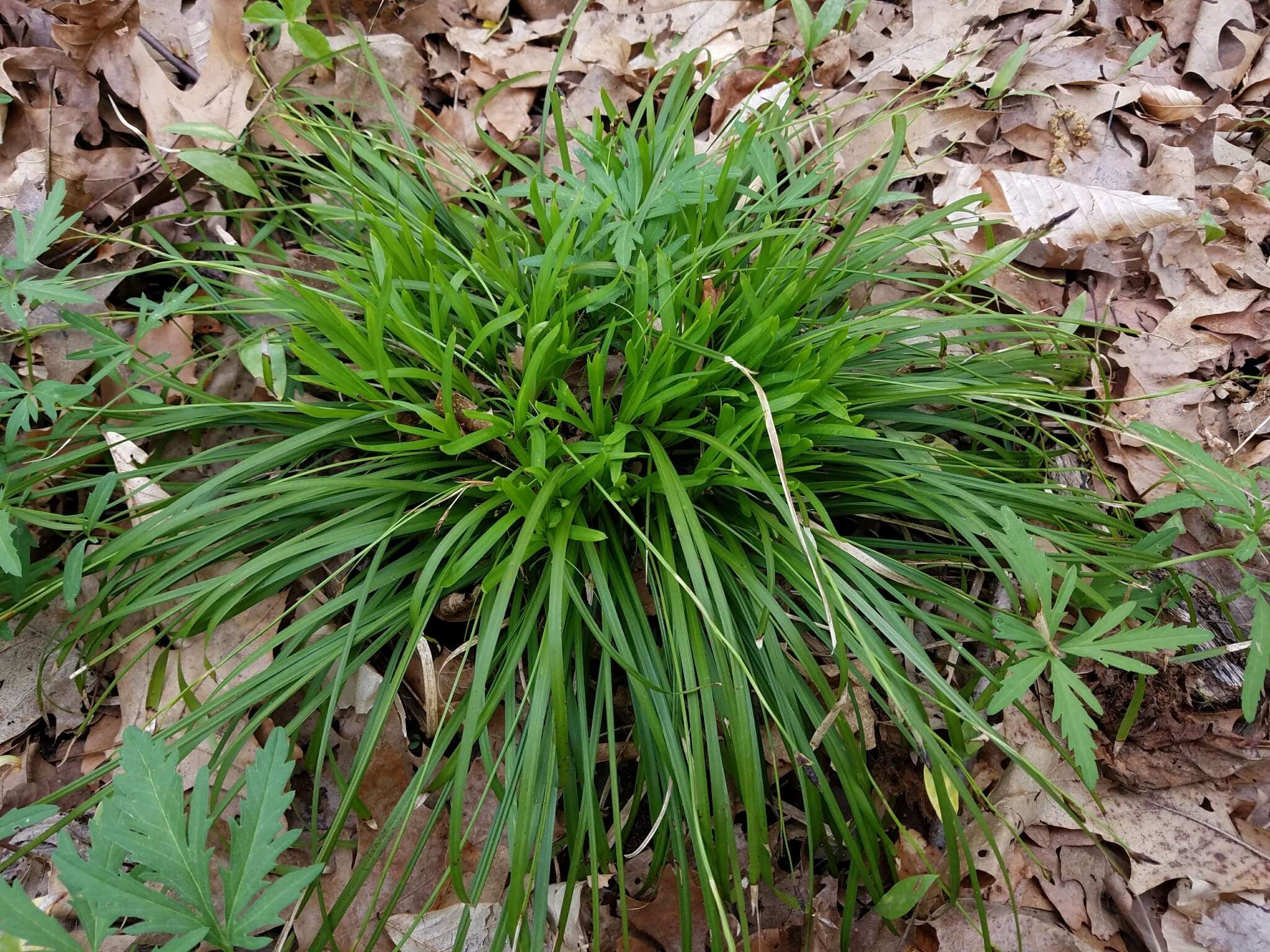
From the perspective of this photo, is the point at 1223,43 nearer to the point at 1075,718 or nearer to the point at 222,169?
the point at 1075,718

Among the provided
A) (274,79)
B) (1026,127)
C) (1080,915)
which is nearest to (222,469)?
(274,79)

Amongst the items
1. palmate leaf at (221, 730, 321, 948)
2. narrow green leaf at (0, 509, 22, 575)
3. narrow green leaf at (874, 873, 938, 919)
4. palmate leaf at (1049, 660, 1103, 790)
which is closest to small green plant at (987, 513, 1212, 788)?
palmate leaf at (1049, 660, 1103, 790)

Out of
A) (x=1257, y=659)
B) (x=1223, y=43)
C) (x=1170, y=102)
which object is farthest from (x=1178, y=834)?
(x=1223, y=43)

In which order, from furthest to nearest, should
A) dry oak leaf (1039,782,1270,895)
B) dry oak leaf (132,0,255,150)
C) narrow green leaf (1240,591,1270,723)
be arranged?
dry oak leaf (132,0,255,150), dry oak leaf (1039,782,1270,895), narrow green leaf (1240,591,1270,723)

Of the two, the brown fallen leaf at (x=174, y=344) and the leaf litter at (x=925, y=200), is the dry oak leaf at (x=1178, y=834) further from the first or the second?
the brown fallen leaf at (x=174, y=344)

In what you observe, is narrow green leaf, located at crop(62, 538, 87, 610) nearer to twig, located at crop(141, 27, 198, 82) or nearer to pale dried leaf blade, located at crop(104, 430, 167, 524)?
pale dried leaf blade, located at crop(104, 430, 167, 524)

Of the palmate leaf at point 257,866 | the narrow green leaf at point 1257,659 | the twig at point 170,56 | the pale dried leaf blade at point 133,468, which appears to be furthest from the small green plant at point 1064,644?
the twig at point 170,56
